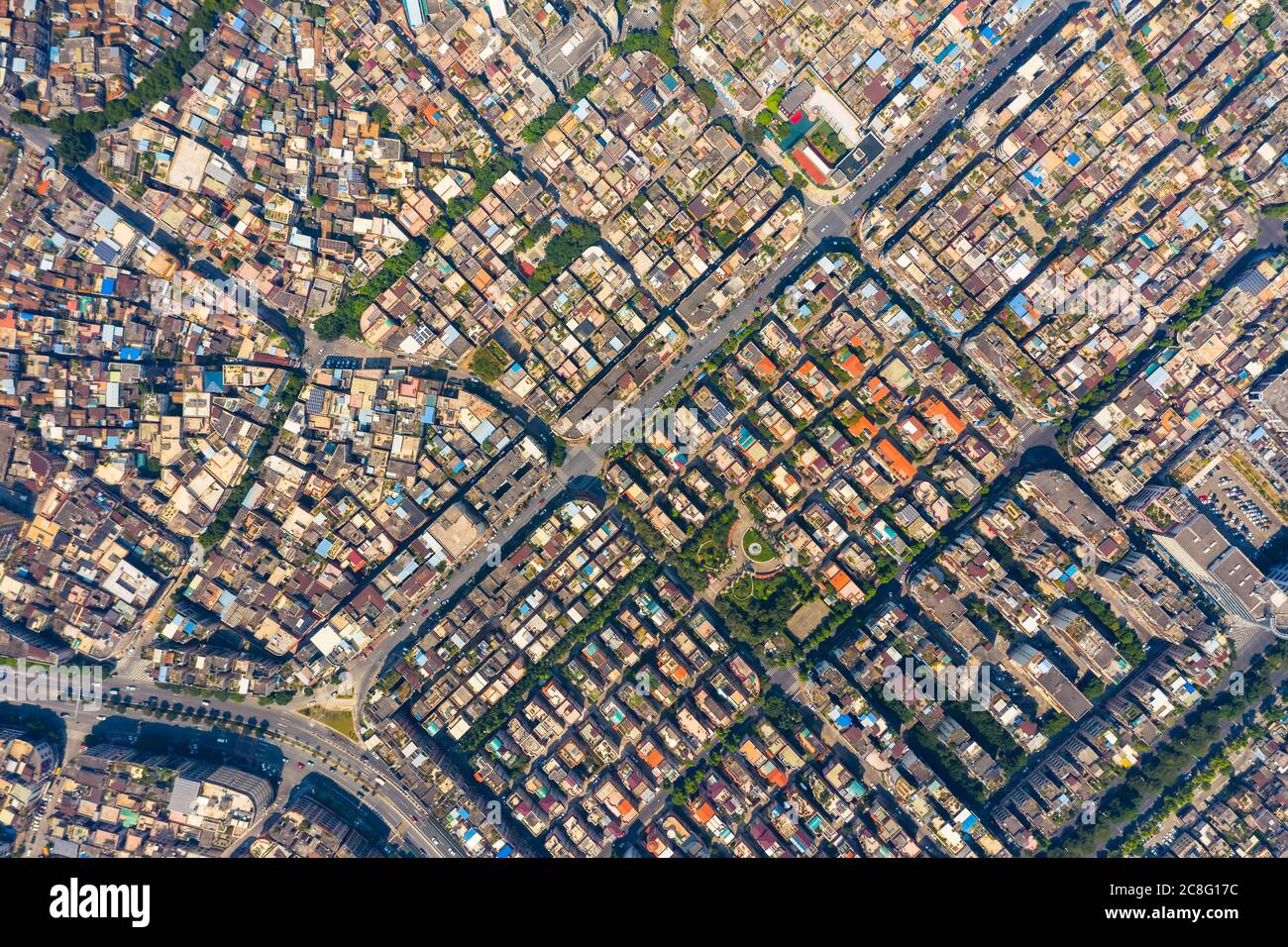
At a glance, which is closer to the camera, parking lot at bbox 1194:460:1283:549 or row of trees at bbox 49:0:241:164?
row of trees at bbox 49:0:241:164

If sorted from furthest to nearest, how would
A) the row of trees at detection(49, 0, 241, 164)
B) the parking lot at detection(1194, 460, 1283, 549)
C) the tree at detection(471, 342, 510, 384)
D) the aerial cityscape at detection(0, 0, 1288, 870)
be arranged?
the tree at detection(471, 342, 510, 384), the parking lot at detection(1194, 460, 1283, 549), the row of trees at detection(49, 0, 241, 164), the aerial cityscape at detection(0, 0, 1288, 870)

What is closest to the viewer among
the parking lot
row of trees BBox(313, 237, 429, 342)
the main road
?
the parking lot

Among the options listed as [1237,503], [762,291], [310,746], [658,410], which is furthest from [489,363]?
[1237,503]

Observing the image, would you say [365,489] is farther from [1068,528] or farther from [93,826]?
[1068,528]

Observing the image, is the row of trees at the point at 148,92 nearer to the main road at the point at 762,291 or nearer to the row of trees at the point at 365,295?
the row of trees at the point at 365,295

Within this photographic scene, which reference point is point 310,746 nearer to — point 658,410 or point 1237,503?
point 658,410

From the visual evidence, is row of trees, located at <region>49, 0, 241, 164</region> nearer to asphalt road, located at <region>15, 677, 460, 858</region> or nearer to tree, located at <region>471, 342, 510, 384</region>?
tree, located at <region>471, 342, 510, 384</region>

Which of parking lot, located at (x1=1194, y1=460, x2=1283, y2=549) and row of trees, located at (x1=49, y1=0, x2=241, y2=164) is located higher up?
row of trees, located at (x1=49, y1=0, x2=241, y2=164)

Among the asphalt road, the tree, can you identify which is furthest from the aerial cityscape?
the tree
